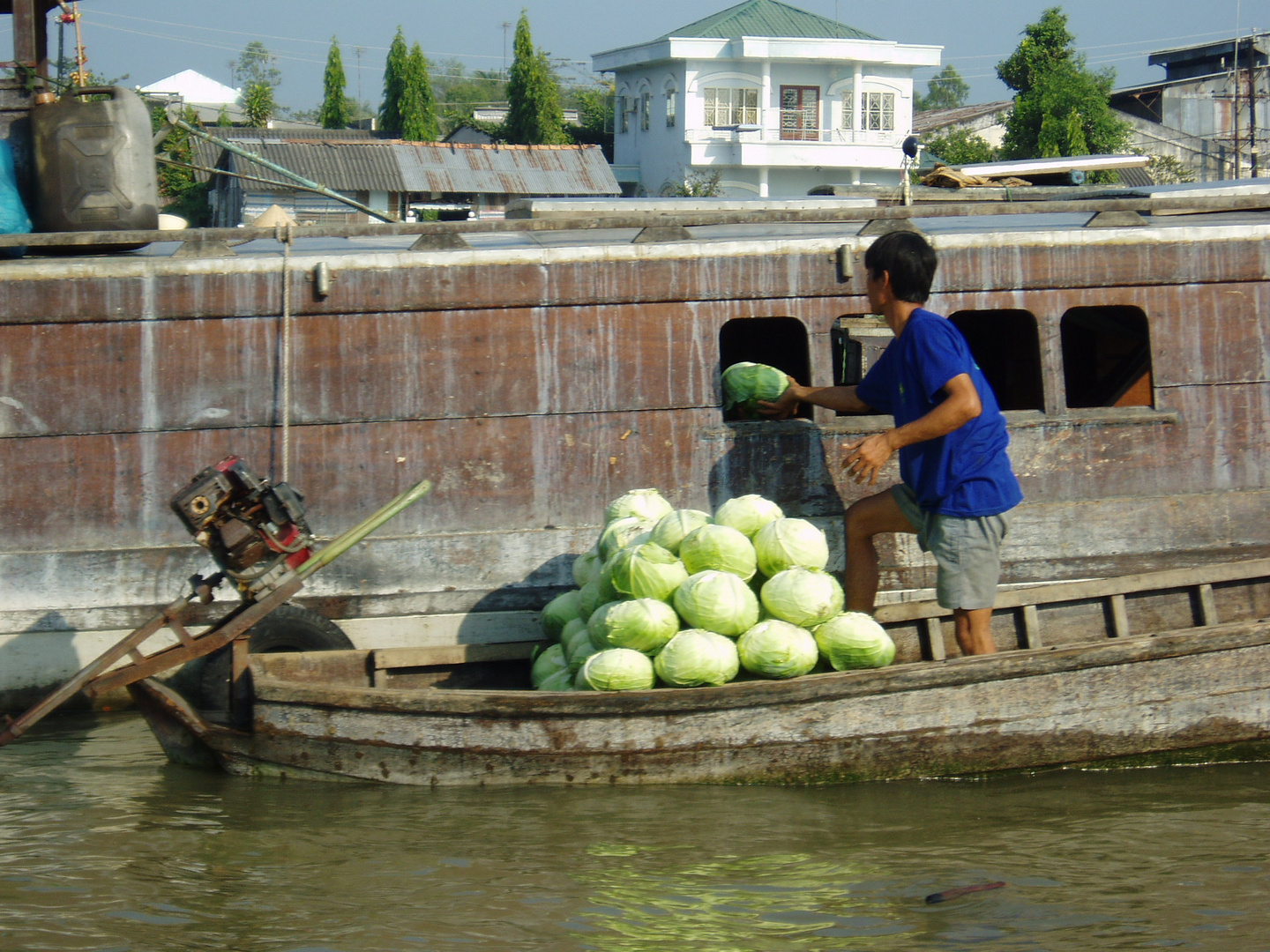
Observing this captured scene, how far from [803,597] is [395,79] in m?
47.7

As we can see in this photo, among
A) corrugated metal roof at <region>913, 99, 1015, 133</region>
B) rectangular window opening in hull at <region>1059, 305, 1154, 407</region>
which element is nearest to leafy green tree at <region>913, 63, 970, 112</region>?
corrugated metal roof at <region>913, 99, 1015, 133</region>

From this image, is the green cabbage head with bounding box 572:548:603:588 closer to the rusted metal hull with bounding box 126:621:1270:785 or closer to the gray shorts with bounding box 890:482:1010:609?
the rusted metal hull with bounding box 126:621:1270:785

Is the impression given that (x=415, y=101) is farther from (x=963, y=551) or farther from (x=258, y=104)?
(x=963, y=551)

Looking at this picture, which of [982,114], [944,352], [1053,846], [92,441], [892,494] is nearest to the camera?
[1053,846]

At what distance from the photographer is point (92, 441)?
5.93 metres

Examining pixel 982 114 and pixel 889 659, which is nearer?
pixel 889 659

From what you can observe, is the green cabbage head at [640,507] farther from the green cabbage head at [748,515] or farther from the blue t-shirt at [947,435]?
the blue t-shirt at [947,435]

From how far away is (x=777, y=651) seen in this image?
4980 mm

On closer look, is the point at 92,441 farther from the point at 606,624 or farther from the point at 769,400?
the point at 769,400

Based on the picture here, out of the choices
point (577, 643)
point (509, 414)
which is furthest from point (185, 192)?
point (577, 643)

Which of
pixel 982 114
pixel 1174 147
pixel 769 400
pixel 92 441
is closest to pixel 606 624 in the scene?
pixel 769 400

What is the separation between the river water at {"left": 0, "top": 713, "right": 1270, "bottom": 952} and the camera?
392 cm

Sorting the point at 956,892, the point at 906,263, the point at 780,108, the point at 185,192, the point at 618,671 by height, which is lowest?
the point at 956,892

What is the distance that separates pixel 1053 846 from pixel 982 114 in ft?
162
